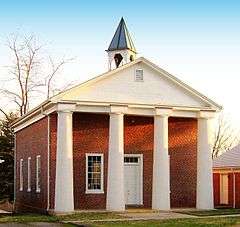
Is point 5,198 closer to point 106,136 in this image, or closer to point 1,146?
point 1,146

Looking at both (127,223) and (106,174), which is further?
(106,174)

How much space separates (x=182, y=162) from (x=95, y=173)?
4991mm

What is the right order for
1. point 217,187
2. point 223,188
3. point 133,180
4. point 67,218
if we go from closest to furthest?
1. point 67,218
2. point 133,180
3. point 223,188
4. point 217,187

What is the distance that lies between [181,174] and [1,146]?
79.8ft

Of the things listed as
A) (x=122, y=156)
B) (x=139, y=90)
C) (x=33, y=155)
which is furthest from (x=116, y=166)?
Result: (x=33, y=155)

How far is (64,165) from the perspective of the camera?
2888 centimetres

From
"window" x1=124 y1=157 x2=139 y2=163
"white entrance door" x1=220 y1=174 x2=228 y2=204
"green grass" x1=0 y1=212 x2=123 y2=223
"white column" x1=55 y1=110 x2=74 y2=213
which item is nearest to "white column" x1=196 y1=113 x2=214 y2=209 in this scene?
"window" x1=124 y1=157 x2=139 y2=163

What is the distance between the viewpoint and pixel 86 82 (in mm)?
30156

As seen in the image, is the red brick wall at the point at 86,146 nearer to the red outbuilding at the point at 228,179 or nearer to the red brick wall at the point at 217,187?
the red outbuilding at the point at 228,179

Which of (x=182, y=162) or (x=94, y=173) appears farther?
(x=182, y=162)

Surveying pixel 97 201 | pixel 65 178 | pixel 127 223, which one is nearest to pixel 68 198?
pixel 65 178

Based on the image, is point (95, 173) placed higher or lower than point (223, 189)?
higher

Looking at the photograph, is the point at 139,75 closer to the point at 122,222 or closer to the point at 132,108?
the point at 132,108

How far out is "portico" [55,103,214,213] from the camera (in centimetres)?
2889
